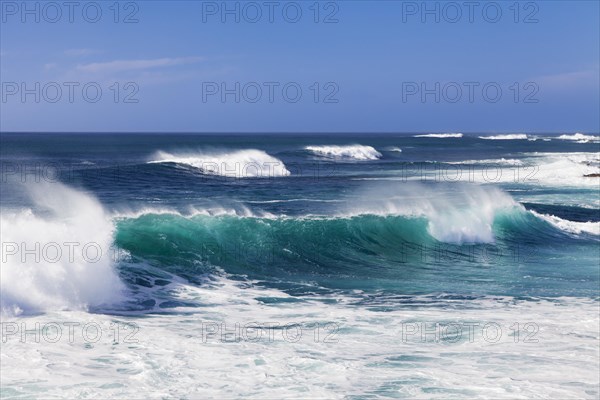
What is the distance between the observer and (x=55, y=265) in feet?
41.4

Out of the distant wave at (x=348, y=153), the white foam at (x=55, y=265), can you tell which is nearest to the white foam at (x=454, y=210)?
the white foam at (x=55, y=265)

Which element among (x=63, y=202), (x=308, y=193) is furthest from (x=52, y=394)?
(x=308, y=193)

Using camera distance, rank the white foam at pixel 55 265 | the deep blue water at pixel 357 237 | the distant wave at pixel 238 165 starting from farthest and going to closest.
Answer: the distant wave at pixel 238 165 < the deep blue water at pixel 357 237 < the white foam at pixel 55 265

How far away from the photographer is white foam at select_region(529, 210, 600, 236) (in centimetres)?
2308

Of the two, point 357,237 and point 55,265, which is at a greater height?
point 357,237

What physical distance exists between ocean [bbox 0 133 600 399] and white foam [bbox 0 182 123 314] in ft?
0.11

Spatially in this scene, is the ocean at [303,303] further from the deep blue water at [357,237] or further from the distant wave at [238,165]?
the distant wave at [238,165]

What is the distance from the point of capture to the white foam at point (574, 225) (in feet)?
75.7

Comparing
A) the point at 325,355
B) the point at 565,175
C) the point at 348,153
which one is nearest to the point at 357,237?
the point at 325,355

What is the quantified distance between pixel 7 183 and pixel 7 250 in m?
23.6

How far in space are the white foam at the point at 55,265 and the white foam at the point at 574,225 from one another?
15.1m

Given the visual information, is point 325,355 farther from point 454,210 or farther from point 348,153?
point 348,153

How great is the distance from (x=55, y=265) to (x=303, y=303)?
4524 millimetres

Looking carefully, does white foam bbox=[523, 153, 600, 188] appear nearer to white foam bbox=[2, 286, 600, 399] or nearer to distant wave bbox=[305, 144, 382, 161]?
distant wave bbox=[305, 144, 382, 161]
